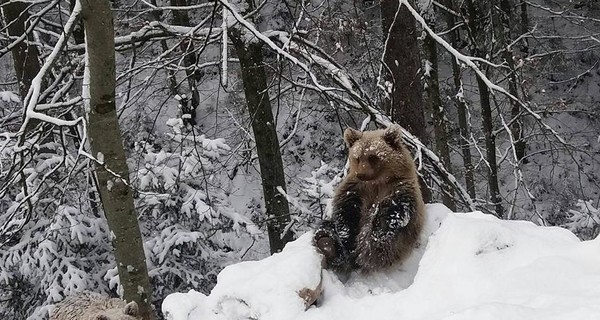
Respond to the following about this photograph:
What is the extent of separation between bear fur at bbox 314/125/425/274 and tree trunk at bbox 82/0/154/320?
4.98 feet

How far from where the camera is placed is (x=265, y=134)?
7605 millimetres

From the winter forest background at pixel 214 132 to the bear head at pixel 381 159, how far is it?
0.92 meters

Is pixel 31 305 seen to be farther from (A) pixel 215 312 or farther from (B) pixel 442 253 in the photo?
(B) pixel 442 253

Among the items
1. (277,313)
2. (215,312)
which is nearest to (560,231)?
(277,313)

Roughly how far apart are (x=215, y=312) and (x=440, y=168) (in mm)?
2902

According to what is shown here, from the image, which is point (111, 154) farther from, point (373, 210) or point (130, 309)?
point (373, 210)

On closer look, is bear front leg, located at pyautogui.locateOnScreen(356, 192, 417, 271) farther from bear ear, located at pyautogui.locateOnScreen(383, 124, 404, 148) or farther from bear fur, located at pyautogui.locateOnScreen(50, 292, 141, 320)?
bear fur, located at pyautogui.locateOnScreen(50, 292, 141, 320)

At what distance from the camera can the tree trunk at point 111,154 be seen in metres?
4.01

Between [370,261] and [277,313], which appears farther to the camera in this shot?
[370,261]

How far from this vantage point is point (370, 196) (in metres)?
4.06

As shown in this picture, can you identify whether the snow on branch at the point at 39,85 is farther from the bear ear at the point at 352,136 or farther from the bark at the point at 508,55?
the bark at the point at 508,55

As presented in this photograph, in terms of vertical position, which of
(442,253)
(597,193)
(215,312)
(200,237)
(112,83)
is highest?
(112,83)

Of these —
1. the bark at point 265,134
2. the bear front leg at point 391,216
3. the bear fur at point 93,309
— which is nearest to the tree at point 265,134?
the bark at point 265,134

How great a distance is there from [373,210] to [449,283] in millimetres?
1101
